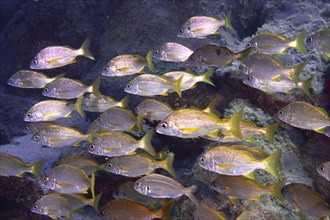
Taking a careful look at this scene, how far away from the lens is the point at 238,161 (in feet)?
11.7

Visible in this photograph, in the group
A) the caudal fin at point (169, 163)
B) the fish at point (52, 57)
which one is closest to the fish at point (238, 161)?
the caudal fin at point (169, 163)

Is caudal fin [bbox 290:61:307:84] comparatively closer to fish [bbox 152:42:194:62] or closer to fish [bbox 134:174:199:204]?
fish [bbox 152:42:194:62]

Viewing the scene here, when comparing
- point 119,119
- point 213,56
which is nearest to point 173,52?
point 213,56

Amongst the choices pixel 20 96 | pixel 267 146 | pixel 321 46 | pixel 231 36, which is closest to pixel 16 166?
pixel 267 146

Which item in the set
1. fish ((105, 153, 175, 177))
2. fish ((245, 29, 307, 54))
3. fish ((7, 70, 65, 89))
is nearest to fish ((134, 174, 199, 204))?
fish ((105, 153, 175, 177))

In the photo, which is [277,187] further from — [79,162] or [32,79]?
[32,79]

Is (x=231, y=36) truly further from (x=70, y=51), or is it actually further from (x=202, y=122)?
(x=202, y=122)

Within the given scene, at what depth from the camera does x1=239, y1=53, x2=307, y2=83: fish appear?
4.32 metres

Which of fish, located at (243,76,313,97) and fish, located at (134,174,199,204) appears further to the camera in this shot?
fish, located at (243,76,313,97)

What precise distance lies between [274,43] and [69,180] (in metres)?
3.70

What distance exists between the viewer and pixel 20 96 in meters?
11.9

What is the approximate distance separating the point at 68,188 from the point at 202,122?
214 centimetres

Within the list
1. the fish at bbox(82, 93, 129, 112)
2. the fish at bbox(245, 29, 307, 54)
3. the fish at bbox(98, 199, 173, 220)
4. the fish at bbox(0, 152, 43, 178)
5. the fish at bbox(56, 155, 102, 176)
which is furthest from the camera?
the fish at bbox(82, 93, 129, 112)

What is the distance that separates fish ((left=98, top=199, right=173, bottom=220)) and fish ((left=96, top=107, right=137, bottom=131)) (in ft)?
4.09
